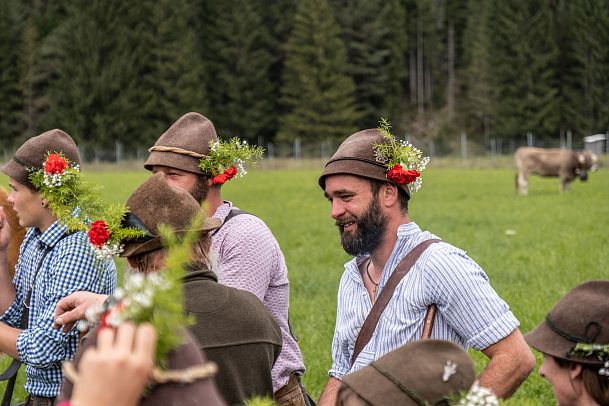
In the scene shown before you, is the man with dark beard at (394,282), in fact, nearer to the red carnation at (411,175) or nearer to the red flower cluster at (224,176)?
the red carnation at (411,175)

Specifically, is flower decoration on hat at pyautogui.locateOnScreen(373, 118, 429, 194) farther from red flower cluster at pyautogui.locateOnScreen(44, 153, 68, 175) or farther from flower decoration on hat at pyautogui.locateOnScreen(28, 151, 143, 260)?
red flower cluster at pyautogui.locateOnScreen(44, 153, 68, 175)

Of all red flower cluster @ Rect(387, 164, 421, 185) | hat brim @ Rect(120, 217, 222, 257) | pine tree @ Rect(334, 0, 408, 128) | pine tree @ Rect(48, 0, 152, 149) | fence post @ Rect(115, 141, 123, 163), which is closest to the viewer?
hat brim @ Rect(120, 217, 222, 257)

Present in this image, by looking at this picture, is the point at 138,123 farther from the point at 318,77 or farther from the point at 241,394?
the point at 241,394

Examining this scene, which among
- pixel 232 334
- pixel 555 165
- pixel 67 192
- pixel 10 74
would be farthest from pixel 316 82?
pixel 232 334

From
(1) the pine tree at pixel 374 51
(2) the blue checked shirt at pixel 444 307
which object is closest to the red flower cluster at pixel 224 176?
(2) the blue checked shirt at pixel 444 307

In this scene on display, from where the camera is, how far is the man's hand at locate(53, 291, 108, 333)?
11.1 ft

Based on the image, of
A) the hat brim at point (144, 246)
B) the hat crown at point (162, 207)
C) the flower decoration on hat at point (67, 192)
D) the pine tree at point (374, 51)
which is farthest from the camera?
the pine tree at point (374, 51)

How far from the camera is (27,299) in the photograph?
4688 millimetres

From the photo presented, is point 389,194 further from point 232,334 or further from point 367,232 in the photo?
point 232,334

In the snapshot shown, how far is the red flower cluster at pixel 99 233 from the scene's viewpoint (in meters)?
3.48

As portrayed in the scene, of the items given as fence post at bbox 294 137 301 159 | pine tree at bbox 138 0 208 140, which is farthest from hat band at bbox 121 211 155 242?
pine tree at bbox 138 0 208 140

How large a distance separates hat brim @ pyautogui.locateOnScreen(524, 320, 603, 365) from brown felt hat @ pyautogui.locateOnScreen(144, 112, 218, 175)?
8.83 feet

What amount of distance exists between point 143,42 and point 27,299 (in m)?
72.4

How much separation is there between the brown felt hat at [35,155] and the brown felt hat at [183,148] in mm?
517
